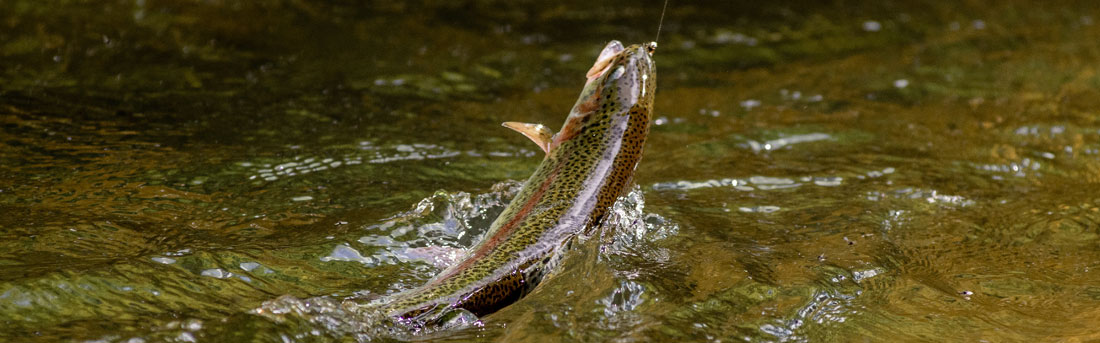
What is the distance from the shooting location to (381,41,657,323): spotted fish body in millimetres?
3873

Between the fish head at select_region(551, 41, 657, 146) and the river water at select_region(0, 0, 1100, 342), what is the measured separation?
1.59 feet

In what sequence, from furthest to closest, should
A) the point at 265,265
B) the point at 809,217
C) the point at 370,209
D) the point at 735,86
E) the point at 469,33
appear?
the point at 469,33, the point at 735,86, the point at 809,217, the point at 370,209, the point at 265,265

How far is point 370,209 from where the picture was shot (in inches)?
212

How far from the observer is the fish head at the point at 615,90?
502cm

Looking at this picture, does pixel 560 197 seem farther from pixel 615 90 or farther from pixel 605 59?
pixel 605 59

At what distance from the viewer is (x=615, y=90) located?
16.6 feet

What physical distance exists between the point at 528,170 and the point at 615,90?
5.03 feet

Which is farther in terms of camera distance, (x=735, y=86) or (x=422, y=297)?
(x=735, y=86)

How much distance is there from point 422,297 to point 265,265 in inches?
42.3

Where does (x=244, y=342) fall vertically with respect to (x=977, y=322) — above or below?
above

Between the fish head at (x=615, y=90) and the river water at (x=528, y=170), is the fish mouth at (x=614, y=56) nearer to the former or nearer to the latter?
the fish head at (x=615, y=90)

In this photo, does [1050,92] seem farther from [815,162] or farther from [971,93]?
[815,162]

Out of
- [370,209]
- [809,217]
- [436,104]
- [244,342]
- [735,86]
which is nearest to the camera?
[244,342]

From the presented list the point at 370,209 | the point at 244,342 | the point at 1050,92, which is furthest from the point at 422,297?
the point at 1050,92
